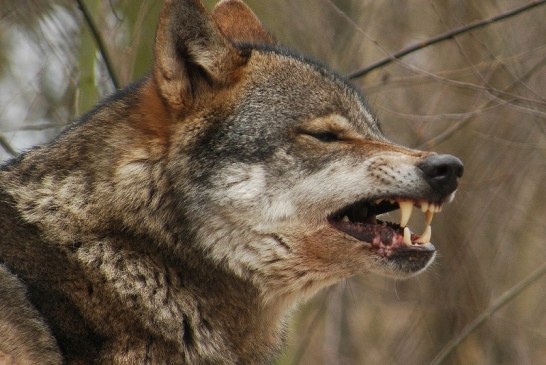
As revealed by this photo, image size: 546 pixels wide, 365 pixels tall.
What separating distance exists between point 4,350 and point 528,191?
24.3 feet

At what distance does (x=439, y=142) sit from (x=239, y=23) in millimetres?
3765

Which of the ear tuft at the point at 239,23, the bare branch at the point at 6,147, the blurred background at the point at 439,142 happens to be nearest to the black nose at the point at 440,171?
the ear tuft at the point at 239,23

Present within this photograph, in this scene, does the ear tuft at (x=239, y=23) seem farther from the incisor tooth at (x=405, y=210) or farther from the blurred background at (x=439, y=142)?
the blurred background at (x=439, y=142)

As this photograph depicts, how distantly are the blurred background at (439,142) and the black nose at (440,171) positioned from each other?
3.85m

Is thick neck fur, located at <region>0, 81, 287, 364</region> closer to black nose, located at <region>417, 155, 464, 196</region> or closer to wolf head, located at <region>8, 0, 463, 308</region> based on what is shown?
wolf head, located at <region>8, 0, 463, 308</region>

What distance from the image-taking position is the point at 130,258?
4.80 meters

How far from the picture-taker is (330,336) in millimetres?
10289

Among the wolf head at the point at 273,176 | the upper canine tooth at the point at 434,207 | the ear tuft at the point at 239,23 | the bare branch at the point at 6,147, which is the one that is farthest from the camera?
the bare branch at the point at 6,147

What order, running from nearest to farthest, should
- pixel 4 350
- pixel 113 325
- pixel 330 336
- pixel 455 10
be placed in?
1. pixel 4 350
2. pixel 113 325
3. pixel 455 10
4. pixel 330 336

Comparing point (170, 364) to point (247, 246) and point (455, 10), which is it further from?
point (455, 10)

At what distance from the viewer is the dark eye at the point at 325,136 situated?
16.3ft

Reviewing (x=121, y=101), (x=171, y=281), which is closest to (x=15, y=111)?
(x=121, y=101)

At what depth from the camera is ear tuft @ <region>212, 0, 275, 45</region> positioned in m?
5.84

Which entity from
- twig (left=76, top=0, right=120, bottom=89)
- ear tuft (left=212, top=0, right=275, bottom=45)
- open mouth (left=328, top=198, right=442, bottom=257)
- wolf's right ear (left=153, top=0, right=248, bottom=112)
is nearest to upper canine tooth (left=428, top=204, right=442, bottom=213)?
open mouth (left=328, top=198, right=442, bottom=257)
